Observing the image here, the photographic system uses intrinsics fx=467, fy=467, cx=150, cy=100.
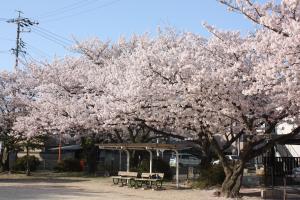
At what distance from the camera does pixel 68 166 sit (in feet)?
127

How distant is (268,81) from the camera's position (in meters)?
13.6

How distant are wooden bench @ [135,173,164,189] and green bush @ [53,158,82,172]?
1680cm

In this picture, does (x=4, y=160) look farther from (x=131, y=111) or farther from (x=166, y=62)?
(x=166, y=62)

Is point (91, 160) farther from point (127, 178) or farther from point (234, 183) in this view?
point (234, 183)

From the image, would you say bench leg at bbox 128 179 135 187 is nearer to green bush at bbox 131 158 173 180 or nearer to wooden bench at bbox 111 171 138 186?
wooden bench at bbox 111 171 138 186

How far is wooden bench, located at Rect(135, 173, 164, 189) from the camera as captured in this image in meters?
21.9

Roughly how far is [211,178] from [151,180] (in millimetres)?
3001

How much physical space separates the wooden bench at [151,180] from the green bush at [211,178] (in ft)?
5.90

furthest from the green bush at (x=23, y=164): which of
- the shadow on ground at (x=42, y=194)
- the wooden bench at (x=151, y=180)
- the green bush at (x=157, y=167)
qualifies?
Result: the shadow on ground at (x=42, y=194)

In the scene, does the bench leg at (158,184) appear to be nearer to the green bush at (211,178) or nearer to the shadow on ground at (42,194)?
the green bush at (211,178)

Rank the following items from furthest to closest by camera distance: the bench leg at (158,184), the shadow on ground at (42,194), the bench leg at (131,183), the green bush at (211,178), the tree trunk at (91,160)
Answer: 1. the tree trunk at (91,160)
2. the bench leg at (131,183)
3. the green bush at (211,178)
4. the bench leg at (158,184)
5. the shadow on ground at (42,194)

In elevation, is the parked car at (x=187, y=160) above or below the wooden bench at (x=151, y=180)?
above

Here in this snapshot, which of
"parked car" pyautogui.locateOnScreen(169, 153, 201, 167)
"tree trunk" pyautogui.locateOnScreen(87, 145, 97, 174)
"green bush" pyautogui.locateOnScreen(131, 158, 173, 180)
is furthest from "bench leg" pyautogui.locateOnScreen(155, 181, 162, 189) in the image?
"parked car" pyautogui.locateOnScreen(169, 153, 201, 167)

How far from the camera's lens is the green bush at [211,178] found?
22391 mm
